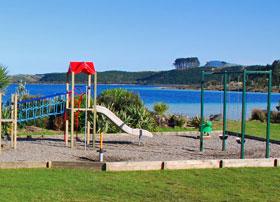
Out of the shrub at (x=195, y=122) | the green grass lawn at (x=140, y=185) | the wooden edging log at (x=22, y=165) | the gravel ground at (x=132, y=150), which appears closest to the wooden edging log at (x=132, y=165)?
the wooden edging log at (x=22, y=165)

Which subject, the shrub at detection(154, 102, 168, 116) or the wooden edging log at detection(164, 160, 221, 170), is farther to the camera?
the shrub at detection(154, 102, 168, 116)

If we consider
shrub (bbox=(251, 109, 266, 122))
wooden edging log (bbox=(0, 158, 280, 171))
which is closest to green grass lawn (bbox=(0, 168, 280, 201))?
wooden edging log (bbox=(0, 158, 280, 171))

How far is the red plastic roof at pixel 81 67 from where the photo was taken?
Answer: 1466 cm

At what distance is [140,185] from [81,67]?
6.56 meters

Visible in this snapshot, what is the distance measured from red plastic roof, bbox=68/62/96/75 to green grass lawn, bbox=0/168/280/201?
199 inches

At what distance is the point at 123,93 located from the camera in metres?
21.7

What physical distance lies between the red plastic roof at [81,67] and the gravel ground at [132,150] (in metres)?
2.02

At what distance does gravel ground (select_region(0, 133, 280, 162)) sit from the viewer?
40.3 ft

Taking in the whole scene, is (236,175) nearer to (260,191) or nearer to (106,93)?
(260,191)

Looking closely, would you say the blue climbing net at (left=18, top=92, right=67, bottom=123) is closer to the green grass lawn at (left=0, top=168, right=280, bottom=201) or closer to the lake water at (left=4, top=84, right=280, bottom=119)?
the lake water at (left=4, top=84, right=280, bottom=119)

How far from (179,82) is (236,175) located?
10728 cm

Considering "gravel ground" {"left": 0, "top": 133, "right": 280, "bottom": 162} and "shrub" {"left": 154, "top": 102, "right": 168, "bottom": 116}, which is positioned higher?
"shrub" {"left": 154, "top": 102, "right": 168, "bottom": 116}

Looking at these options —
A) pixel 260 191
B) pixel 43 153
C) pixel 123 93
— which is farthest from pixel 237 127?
pixel 260 191

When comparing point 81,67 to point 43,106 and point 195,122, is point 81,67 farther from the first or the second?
point 195,122
